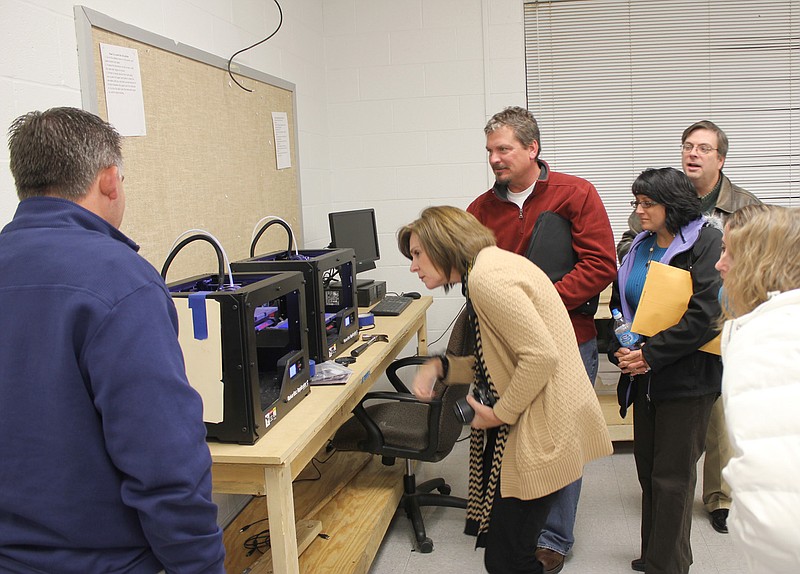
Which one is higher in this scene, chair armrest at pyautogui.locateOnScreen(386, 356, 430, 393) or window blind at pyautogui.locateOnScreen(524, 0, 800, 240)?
window blind at pyautogui.locateOnScreen(524, 0, 800, 240)

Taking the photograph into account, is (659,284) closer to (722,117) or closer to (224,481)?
(224,481)

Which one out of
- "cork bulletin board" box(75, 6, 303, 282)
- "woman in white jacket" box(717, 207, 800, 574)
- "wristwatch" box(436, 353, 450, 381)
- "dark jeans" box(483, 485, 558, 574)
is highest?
"cork bulletin board" box(75, 6, 303, 282)

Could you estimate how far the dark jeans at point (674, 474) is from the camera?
2.29 m

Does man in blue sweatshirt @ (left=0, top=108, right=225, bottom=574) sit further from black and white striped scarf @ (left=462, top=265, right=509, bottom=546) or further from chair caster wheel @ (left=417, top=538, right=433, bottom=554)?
chair caster wheel @ (left=417, top=538, right=433, bottom=554)

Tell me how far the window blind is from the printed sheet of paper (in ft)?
8.41

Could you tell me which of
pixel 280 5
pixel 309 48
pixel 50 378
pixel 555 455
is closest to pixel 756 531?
pixel 555 455

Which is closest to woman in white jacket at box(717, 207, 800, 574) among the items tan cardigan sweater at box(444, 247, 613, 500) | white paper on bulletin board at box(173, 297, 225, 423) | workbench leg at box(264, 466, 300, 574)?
tan cardigan sweater at box(444, 247, 613, 500)

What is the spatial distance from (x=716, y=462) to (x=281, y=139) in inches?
97.4

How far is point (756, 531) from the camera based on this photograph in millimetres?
1057

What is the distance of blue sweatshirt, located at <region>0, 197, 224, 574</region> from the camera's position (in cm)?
109

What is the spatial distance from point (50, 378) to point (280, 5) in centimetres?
289

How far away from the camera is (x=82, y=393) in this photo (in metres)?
1.11

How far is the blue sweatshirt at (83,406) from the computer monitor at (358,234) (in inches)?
94.6

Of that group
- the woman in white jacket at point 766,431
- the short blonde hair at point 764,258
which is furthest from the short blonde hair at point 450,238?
the woman in white jacket at point 766,431
